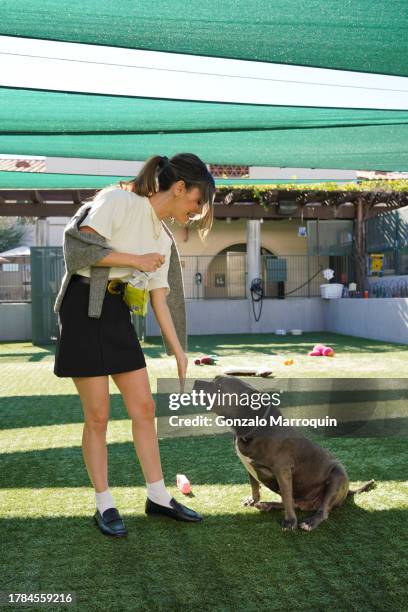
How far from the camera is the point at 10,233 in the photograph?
35.2 metres

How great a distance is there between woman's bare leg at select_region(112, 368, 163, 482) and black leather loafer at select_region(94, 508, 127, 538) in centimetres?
24

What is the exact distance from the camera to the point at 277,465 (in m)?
2.68

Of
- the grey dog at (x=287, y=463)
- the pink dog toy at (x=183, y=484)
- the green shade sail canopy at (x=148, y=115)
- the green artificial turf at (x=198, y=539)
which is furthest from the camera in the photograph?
the green shade sail canopy at (x=148, y=115)

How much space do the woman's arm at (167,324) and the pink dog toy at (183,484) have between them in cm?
72

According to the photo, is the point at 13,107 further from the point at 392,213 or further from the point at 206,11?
the point at 392,213

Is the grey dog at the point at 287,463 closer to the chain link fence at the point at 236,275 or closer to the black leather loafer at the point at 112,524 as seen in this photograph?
the black leather loafer at the point at 112,524

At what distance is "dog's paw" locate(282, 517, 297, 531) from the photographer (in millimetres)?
2691

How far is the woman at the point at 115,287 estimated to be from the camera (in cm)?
248

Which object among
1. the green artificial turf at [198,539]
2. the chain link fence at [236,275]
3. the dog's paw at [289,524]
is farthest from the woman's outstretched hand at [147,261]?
the chain link fence at [236,275]

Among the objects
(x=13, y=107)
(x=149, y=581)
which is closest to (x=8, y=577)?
(x=149, y=581)

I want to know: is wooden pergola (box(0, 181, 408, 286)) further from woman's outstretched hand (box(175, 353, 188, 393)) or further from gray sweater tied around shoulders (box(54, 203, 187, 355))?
gray sweater tied around shoulders (box(54, 203, 187, 355))

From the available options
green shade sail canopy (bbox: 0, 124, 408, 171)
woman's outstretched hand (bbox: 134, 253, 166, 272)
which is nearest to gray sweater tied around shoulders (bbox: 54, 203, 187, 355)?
woman's outstretched hand (bbox: 134, 253, 166, 272)

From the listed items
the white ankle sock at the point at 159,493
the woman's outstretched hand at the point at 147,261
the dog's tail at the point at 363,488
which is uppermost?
the woman's outstretched hand at the point at 147,261

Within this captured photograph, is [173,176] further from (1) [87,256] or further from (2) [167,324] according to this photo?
(2) [167,324]
